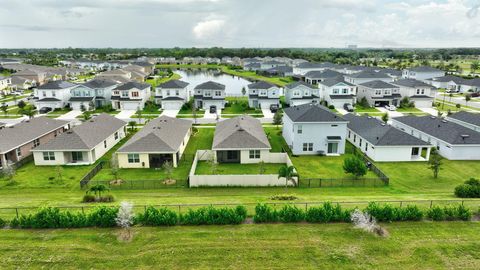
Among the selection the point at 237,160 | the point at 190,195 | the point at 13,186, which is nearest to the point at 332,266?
the point at 190,195

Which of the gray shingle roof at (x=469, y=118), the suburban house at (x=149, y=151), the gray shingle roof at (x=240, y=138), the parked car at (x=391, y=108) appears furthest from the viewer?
the parked car at (x=391, y=108)

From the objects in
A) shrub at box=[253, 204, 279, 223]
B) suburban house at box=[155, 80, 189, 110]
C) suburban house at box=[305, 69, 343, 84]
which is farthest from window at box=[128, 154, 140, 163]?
suburban house at box=[305, 69, 343, 84]

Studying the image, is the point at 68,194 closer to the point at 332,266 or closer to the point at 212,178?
the point at 212,178

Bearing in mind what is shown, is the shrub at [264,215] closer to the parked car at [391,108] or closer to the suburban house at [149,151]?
the suburban house at [149,151]

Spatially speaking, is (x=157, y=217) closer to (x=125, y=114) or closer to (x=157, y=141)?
(x=157, y=141)

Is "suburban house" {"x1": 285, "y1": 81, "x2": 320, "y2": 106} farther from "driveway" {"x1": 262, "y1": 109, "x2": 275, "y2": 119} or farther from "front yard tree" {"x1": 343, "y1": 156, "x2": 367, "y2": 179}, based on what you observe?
"front yard tree" {"x1": 343, "y1": 156, "x2": 367, "y2": 179}

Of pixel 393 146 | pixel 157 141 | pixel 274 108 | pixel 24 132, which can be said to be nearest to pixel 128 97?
pixel 24 132

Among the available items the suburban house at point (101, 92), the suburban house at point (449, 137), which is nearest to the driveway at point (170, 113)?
the suburban house at point (101, 92)
